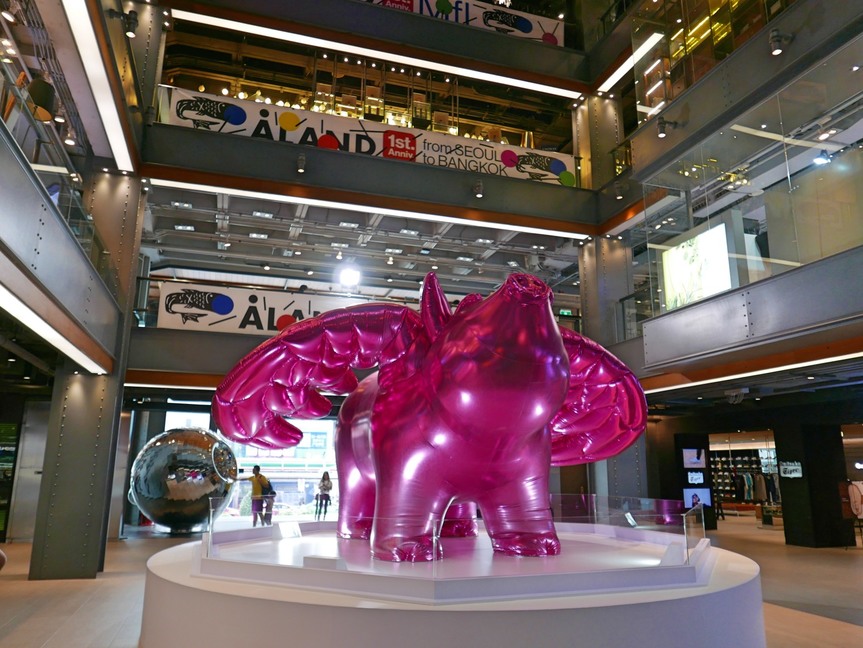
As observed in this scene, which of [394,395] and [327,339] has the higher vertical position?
[327,339]

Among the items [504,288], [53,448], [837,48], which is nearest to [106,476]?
[53,448]

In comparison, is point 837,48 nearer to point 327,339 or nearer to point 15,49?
point 327,339

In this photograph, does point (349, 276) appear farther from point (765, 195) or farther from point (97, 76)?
point (765, 195)

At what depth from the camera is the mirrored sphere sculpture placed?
930 centimetres

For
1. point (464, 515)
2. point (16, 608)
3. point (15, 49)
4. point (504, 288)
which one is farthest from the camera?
point (15, 49)

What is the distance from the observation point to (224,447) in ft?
32.9

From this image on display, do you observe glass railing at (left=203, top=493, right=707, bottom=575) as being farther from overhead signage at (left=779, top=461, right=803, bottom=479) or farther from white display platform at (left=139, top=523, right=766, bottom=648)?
overhead signage at (left=779, top=461, right=803, bottom=479)

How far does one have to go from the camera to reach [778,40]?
6.30m

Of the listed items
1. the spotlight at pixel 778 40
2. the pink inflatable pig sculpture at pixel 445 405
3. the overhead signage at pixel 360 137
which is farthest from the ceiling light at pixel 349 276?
the pink inflatable pig sculpture at pixel 445 405

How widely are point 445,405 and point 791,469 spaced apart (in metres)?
11.7

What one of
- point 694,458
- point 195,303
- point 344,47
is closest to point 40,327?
point 195,303

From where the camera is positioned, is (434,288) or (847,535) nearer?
(434,288)

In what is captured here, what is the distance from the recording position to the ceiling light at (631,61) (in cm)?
843

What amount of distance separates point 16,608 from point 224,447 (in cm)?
454
